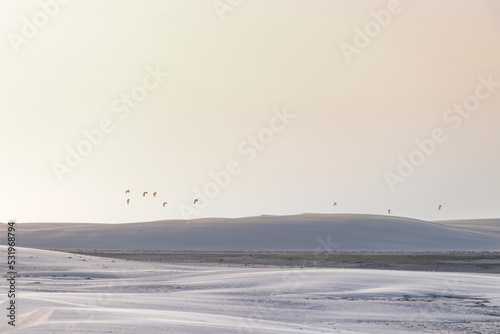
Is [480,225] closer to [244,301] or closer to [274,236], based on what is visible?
[274,236]

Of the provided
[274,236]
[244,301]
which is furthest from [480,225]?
[244,301]

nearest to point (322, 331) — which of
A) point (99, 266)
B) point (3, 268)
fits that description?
point (3, 268)

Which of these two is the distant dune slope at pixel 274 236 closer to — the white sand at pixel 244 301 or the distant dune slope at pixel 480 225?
the distant dune slope at pixel 480 225

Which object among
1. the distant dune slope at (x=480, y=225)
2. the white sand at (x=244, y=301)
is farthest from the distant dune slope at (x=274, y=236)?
the white sand at (x=244, y=301)

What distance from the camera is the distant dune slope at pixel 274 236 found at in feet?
182

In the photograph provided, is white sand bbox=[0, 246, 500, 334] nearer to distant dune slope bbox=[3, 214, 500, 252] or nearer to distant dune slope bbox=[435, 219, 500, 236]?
distant dune slope bbox=[3, 214, 500, 252]

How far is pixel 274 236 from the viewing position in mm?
61344

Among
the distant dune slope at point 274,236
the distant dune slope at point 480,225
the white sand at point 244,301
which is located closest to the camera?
the white sand at point 244,301

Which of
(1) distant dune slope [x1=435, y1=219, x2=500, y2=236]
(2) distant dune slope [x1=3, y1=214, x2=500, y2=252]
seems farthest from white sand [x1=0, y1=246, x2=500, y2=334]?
(1) distant dune slope [x1=435, y1=219, x2=500, y2=236]

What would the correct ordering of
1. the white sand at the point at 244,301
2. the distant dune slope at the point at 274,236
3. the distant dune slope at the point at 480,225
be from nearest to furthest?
the white sand at the point at 244,301, the distant dune slope at the point at 274,236, the distant dune slope at the point at 480,225

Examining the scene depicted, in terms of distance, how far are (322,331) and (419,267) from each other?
70.1 feet

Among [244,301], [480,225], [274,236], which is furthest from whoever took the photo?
[480,225]

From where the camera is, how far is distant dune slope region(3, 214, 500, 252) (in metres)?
55.6

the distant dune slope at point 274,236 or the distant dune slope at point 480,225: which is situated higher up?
the distant dune slope at point 480,225
